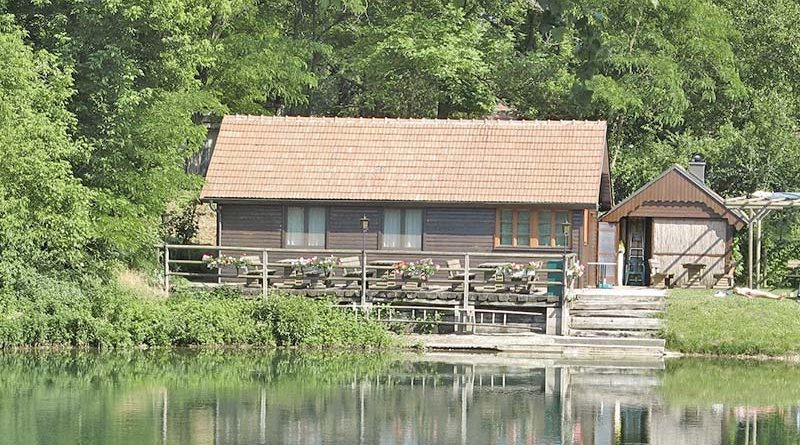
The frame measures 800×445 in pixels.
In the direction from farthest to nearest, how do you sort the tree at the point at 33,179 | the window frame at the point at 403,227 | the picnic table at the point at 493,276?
the window frame at the point at 403,227 < the picnic table at the point at 493,276 < the tree at the point at 33,179

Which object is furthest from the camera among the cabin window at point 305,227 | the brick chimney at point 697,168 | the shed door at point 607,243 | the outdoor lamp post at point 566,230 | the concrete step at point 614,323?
the brick chimney at point 697,168

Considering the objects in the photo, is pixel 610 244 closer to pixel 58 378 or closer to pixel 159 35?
pixel 159 35

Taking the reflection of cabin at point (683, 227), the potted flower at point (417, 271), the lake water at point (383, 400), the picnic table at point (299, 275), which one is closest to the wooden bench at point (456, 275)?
the potted flower at point (417, 271)

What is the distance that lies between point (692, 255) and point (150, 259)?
1345cm

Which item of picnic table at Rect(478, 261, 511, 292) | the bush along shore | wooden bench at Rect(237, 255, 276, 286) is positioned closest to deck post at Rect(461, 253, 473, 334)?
picnic table at Rect(478, 261, 511, 292)

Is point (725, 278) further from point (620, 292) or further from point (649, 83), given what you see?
point (649, 83)

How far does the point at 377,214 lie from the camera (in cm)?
3262

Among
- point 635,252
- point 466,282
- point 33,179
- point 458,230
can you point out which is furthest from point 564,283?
point 33,179

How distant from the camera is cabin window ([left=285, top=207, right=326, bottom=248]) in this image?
108ft

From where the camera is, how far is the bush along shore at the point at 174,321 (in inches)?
1085

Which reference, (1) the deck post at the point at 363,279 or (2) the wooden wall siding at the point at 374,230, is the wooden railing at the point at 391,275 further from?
(2) the wooden wall siding at the point at 374,230

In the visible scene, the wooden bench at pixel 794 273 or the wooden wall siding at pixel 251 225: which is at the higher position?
the wooden wall siding at pixel 251 225

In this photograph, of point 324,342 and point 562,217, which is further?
point 562,217

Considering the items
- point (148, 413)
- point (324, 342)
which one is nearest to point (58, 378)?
point (148, 413)
